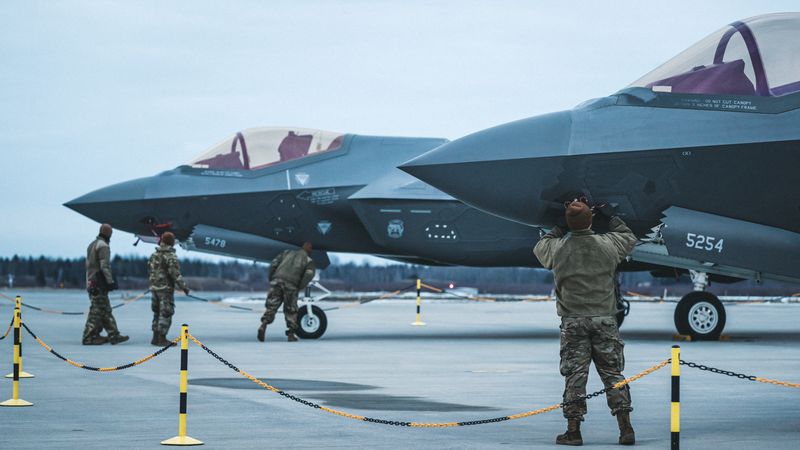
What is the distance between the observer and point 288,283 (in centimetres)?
1962

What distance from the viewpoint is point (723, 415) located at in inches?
399

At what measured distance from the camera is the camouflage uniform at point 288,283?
771 inches

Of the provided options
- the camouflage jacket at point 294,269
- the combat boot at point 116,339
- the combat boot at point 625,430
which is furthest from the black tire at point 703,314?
the combat boot at point 625,430

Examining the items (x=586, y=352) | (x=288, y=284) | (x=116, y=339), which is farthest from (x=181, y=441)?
(x=288, y=284)

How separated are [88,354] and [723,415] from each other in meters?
9.31

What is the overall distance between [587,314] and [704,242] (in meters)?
2.83

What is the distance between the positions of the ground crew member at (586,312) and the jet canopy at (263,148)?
12.4m

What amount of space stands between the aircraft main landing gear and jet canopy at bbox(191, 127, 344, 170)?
643 centimetres

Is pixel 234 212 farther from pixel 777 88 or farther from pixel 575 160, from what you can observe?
pixel 777 88

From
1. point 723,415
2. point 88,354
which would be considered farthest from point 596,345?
point 88,354

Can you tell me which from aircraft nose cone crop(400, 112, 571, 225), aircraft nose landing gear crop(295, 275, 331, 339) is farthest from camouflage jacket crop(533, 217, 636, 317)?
aircraft nose landing gear crop(295, 275, 331, 339)

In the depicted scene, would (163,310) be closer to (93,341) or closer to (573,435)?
(93,341)

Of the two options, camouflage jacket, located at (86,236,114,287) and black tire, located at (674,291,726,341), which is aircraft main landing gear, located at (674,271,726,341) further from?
camouflage jacket, located at (86,236,114,287)

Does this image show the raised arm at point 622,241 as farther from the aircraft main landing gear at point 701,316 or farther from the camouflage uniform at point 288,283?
the camouflage uniform at point 288,283
